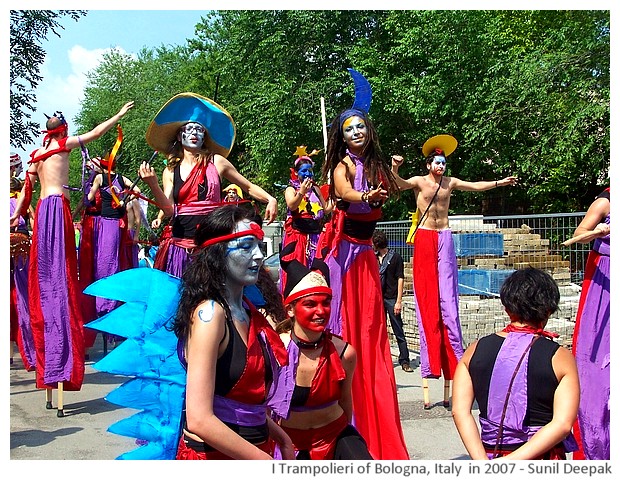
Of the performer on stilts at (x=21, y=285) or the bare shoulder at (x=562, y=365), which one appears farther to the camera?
the performer on stilts at (x=21, y=285)

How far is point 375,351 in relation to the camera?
5.32 m

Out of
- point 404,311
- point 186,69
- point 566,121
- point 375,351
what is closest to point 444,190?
point 375,351

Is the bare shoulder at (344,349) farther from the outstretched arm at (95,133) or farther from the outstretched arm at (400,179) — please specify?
the outstretched arm at (95,133)

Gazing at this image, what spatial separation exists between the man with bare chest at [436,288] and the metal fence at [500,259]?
1.84 meters

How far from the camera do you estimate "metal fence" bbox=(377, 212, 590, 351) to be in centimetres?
902

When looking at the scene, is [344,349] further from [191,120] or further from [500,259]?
[500,259]

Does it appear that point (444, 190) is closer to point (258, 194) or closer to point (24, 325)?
point (258, 194)

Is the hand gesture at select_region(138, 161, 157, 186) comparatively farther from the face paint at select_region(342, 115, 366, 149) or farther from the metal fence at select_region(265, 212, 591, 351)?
the metal fence at select_region(265, 212, 591, 351)

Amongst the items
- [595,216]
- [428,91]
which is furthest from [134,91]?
[595,216]

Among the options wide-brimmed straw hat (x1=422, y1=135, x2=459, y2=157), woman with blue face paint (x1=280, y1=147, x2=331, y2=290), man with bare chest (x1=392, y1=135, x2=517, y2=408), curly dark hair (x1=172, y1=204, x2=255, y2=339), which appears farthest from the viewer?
woman with blue face paint (x1=280, y1=147, x2=331, y2=290)

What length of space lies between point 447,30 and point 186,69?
67.1ft

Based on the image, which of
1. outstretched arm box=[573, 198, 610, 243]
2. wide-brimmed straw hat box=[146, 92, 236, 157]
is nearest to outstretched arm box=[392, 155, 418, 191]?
wide-brimmed straw hat box=[146, 92, 236, 157]

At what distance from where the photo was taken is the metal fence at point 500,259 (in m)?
9.02

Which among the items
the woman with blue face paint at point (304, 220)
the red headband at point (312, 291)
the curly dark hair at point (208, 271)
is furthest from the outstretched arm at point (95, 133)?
the woman with blue face paint at point (304, 220)
